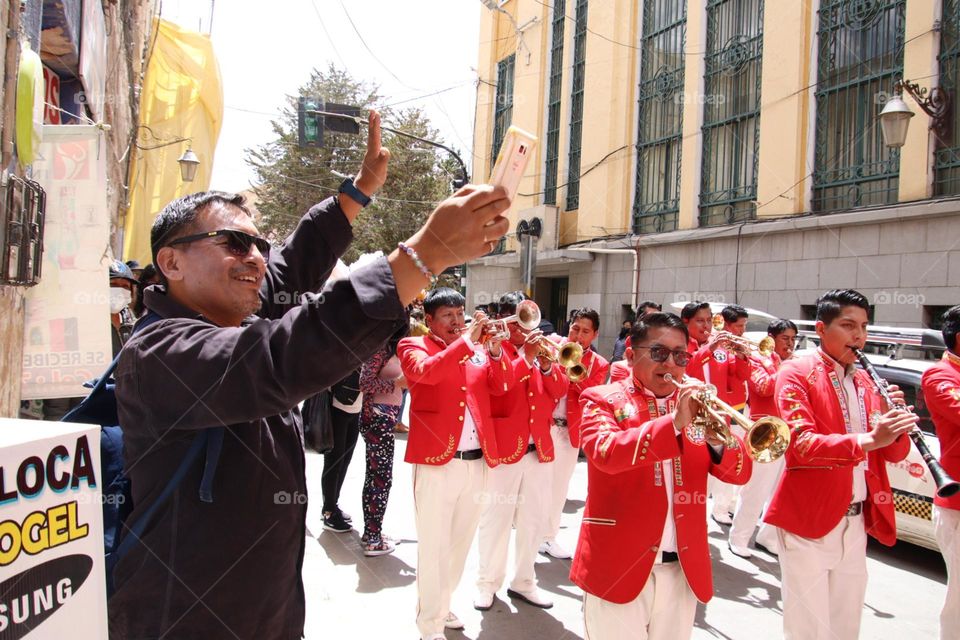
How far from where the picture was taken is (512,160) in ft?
4.36

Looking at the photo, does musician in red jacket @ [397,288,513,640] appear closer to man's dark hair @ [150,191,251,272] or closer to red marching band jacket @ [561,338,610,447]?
red marching band jacket @ [561,338,610,447]

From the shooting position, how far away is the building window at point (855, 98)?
10.8m

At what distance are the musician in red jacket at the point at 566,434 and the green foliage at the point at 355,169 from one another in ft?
59.0

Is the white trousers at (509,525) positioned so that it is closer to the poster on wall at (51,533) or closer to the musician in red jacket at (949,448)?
the musician in red jacket at (949,448)

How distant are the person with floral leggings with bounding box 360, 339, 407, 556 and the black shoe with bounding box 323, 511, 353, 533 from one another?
1.50 feet

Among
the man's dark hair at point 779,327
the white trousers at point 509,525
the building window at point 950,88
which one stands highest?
the building window at point 950,88

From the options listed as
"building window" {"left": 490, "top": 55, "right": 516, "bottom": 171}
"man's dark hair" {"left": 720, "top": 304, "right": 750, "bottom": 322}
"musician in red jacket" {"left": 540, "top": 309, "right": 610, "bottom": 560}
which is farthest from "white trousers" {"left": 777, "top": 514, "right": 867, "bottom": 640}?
"building window" {"left": 490, "top": 55, "right": 516, "bottom": 171}

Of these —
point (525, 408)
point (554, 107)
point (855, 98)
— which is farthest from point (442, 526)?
point (554, 107)

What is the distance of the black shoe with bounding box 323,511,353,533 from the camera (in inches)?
237

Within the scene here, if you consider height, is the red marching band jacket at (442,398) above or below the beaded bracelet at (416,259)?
below

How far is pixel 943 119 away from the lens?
388 inches

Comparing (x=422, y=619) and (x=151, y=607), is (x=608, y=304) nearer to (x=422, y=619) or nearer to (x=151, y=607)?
(x=422, y=619)

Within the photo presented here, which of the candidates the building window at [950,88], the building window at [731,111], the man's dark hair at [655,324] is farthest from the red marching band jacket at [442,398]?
the building window at [731,111]

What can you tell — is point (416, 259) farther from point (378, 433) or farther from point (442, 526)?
point (378, 433)
